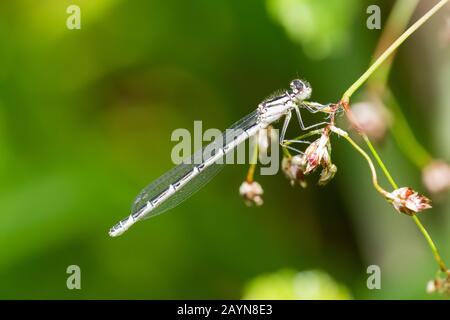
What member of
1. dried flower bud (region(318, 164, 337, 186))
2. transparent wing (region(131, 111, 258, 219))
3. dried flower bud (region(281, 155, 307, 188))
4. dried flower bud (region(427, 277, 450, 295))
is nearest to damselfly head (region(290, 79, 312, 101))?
dried flower bud (region(281, 155, 307, 188))

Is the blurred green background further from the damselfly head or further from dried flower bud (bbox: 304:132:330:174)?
dried flower bud (bbox: 304:132:330:174)

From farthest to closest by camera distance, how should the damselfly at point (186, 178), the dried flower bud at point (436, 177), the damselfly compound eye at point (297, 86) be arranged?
the damselfly at point (186, 178), the damselfly compound eye at point (297, 86), the dried flower bud at point (436, 177)

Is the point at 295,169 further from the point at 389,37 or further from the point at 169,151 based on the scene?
the point at 169,151

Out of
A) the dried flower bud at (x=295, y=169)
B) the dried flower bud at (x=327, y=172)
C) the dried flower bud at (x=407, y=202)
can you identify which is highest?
the dried flower bud at (x=295, y=169)

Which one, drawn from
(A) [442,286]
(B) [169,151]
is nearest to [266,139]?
(A) [442,286]

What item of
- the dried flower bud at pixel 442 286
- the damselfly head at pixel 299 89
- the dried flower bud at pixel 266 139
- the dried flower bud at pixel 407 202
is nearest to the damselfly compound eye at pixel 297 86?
the damselfly head at pixel 299 89

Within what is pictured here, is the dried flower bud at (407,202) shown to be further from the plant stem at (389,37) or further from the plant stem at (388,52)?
the plant stem at (389,37)

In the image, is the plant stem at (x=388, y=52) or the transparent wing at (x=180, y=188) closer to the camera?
the plant stem at (x=388, y=52)
